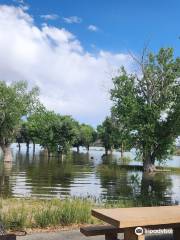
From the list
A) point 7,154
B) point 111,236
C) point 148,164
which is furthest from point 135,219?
point 7,154

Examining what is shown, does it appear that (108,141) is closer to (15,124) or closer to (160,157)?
(15,124)

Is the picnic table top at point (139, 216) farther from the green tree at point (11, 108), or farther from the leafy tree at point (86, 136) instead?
the leafy tree at point (86, 136)

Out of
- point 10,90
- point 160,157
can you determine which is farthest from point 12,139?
point 160,157

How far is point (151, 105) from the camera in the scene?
53.0 m

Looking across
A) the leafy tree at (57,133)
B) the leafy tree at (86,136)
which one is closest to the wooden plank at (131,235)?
the leafy tree at (57,133)

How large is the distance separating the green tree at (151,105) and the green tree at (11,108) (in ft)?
66.6

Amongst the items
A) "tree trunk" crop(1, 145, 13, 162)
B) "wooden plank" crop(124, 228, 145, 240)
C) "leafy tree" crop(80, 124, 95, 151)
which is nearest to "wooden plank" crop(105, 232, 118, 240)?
"wooden plank" crop(124, 228, 145, 240)

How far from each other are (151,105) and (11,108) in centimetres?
2492

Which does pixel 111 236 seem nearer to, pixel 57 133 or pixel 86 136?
pixel 57 133

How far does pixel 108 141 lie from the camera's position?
114750mm

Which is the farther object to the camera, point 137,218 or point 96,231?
point 96,231

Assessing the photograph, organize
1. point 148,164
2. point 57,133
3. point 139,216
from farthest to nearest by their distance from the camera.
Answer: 1. point 57,133
2. point 148,164
3. point 139,216

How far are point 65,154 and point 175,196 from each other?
67.6 m

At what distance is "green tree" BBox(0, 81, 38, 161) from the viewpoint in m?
68.5
